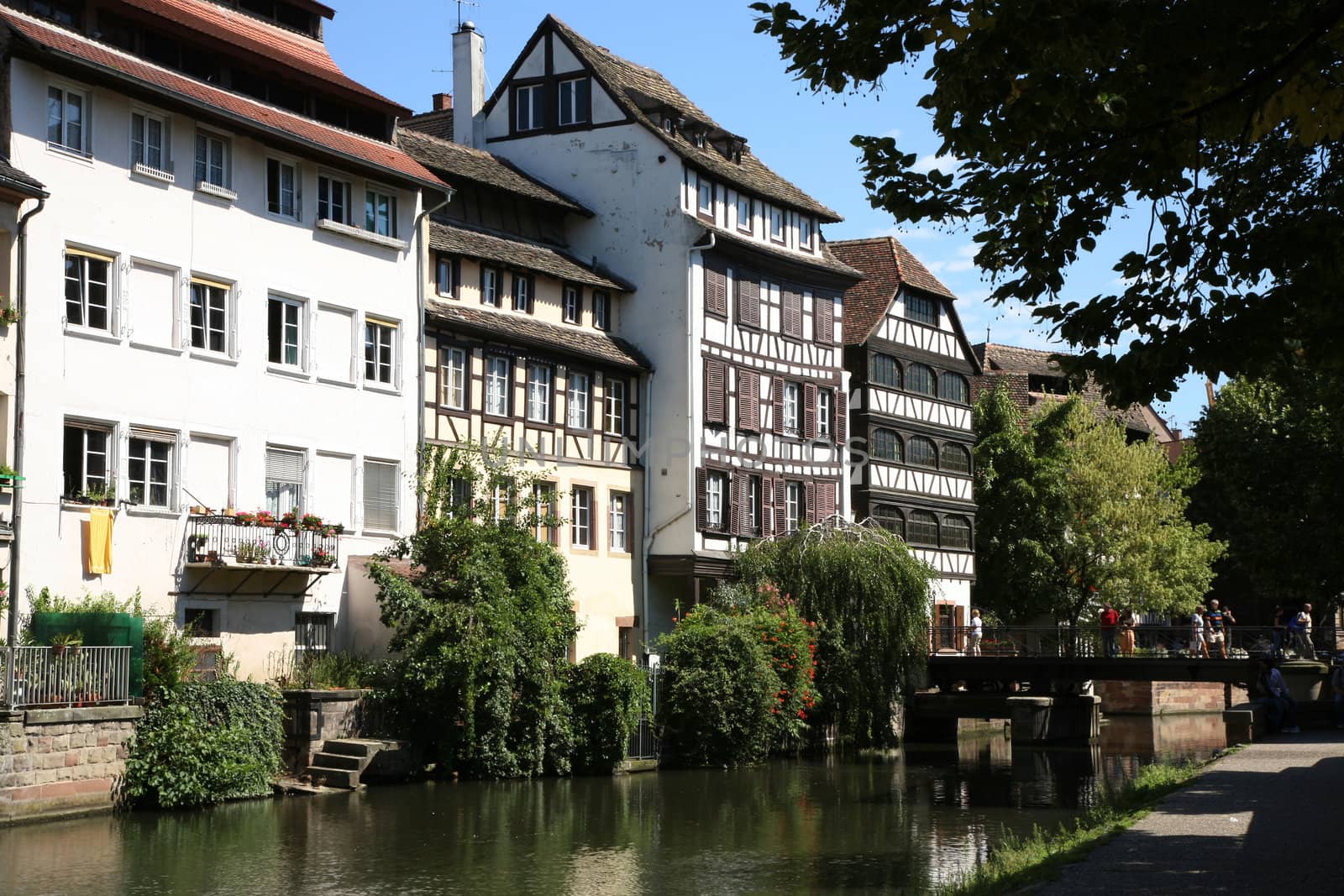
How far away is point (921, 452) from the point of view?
167 feet

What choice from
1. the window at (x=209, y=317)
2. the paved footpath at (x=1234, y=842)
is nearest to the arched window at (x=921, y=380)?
the window at (x=209, y=317)

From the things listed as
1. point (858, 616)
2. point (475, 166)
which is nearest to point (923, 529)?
point (858, 616)

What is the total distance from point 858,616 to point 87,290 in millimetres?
18356

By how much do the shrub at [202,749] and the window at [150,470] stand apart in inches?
135

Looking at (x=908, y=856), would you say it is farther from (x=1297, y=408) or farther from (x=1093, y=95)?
(x=1297, y=408)

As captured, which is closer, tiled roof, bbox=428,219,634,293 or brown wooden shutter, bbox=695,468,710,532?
tiled roof, bbox=428,219,634,293

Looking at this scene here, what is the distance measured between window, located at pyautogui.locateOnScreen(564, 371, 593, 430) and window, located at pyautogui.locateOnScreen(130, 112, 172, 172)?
12.2 m

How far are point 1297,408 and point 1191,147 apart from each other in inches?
1344

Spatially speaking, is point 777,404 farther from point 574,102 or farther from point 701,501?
point 574,102

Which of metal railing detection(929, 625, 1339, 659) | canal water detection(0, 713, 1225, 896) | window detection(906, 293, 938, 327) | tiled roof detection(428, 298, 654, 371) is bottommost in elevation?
canal water detection(0, 713, 1225, 896)

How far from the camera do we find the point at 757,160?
47.7 meters

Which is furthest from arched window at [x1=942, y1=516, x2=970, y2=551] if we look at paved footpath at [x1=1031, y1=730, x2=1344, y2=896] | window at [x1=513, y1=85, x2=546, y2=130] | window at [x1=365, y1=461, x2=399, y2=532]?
paved footpath at [x1=1031, y1=730, x2=1344, y2=896]

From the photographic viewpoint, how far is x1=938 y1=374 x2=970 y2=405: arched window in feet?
170

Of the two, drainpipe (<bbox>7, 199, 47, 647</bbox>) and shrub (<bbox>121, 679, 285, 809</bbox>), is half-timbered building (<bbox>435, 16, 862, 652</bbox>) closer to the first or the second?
shrub (<bbox>121, 679, 285, 809</bbox>)
